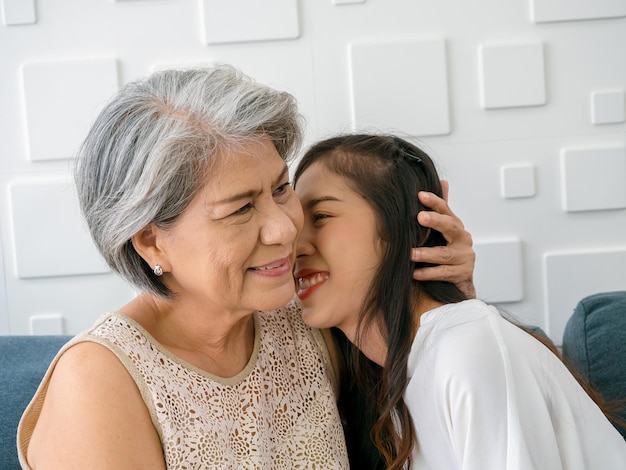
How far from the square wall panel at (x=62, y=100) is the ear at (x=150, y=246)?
74 centimetres

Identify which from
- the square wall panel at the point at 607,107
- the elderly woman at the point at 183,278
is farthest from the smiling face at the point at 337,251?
the square wall panel at the point at 607,107

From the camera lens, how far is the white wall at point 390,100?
6.83 feet

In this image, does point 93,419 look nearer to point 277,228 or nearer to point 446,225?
point 277,228

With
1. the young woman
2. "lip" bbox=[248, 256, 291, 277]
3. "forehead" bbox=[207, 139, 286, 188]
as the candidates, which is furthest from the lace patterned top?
"forehead" bbox=[207, 139, 286, 188]

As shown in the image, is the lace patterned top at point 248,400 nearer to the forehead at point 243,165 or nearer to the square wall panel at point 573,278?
the forehead at point 243,165

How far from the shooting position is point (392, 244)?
5.31ft

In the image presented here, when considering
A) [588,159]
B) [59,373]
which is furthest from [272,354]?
[588,159]

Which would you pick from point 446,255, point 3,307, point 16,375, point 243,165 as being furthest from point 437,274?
point 3,307

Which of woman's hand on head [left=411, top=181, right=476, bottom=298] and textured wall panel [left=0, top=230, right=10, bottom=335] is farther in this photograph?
textured wall panel [left=0, top=230, right=10, bottom=335]

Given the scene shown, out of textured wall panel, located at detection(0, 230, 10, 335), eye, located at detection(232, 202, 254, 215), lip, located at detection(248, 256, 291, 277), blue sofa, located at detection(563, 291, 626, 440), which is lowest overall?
blue sofa, located at detection(563, 291, 626, 440)

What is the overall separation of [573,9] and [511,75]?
0.24 metres

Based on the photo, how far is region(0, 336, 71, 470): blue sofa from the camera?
1.75 metres

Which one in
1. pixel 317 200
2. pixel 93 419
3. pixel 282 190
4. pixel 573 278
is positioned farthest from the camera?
pixel 573 278

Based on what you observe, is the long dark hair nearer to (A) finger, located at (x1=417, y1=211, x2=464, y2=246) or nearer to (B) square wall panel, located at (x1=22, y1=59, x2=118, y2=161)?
(A) finger, located at (x1=417, y1=211, x2=464, y2=246)
